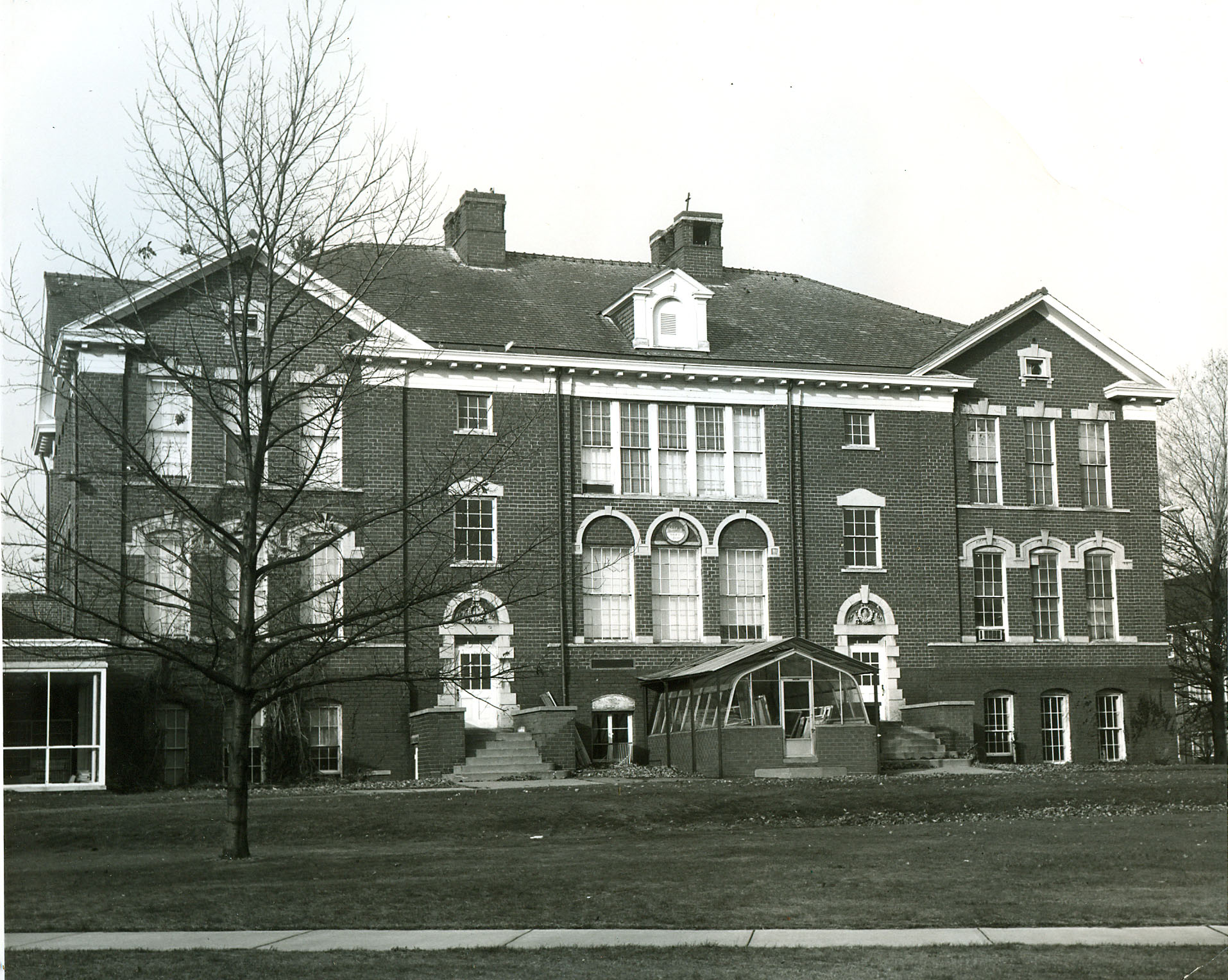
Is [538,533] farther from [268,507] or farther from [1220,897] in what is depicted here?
[1220,897]

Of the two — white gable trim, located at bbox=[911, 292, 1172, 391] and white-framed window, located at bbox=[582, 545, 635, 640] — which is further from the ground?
white gable trim, located at bbox=[911, 292, 1172, 391]

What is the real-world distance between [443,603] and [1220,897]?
66.6 feet

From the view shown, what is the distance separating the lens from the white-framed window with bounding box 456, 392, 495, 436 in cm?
3152

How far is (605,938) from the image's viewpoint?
11430mm

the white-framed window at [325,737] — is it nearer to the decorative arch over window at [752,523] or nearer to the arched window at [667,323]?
the decorative arch over window at [752,523]

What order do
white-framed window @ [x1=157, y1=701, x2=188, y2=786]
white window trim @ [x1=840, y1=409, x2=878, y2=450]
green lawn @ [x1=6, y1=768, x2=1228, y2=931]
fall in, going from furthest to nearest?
white window trim @ [x1=840, y1=409, x2=878, y2=450]
white-framed window @ [x1=157, y1=701, x2=188, y2=786]
green lawn @ [x1=6, y1=768, x2=1228, y2=931]

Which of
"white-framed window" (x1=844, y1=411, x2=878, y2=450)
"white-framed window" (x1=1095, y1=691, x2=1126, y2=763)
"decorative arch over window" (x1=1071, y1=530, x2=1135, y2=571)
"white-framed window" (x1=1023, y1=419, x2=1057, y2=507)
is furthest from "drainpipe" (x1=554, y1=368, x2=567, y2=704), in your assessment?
"white-framed window" (x1=1095, y1=691, x2=1126, y2=763)

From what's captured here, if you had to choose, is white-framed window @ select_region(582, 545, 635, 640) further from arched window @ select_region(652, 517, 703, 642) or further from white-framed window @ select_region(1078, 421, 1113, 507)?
white-framed window @ select_region(1078, 421, 1113, 507)

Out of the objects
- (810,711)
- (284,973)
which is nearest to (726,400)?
(810,711)

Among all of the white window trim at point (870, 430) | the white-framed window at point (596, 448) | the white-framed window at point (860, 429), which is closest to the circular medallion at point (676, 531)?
the white-framed window at point (596, 448)

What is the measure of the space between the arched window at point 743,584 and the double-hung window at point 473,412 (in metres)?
6.06

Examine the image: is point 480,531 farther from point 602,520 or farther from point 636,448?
point 636,448

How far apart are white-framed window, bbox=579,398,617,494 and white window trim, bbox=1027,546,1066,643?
10.1 m

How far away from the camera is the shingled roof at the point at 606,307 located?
107 ft
